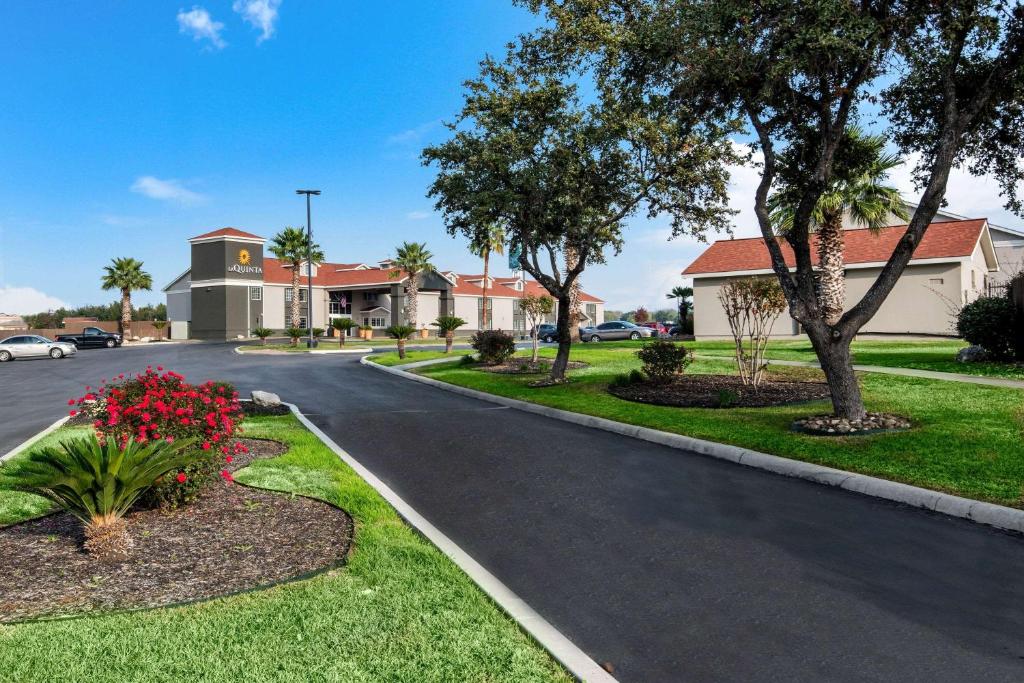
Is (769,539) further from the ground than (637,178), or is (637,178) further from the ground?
(637,178)

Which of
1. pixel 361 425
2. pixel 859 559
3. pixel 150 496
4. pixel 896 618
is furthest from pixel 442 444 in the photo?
pixel 896 618

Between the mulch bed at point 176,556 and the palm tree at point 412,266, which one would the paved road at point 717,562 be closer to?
the mulch bed at point 176,556

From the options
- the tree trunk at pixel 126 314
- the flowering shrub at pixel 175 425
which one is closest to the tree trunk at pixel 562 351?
the flowering shrub at pixel 175 425

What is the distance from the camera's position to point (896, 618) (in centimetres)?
429

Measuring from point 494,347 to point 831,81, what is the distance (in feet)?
49.6

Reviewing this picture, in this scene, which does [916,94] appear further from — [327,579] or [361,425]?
[327,579]

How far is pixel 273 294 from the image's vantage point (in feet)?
204

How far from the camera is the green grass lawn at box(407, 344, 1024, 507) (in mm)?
7621

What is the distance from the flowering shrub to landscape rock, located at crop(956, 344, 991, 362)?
721 inches

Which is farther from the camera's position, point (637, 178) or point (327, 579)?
point (637, 178)

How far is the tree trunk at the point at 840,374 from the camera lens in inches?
409

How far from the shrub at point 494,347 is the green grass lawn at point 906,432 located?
7433 mm

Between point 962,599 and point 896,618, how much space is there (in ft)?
2.33

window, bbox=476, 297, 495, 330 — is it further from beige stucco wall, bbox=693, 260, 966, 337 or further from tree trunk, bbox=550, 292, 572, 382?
tree trunk, bbox=550, 292, 572, 382
